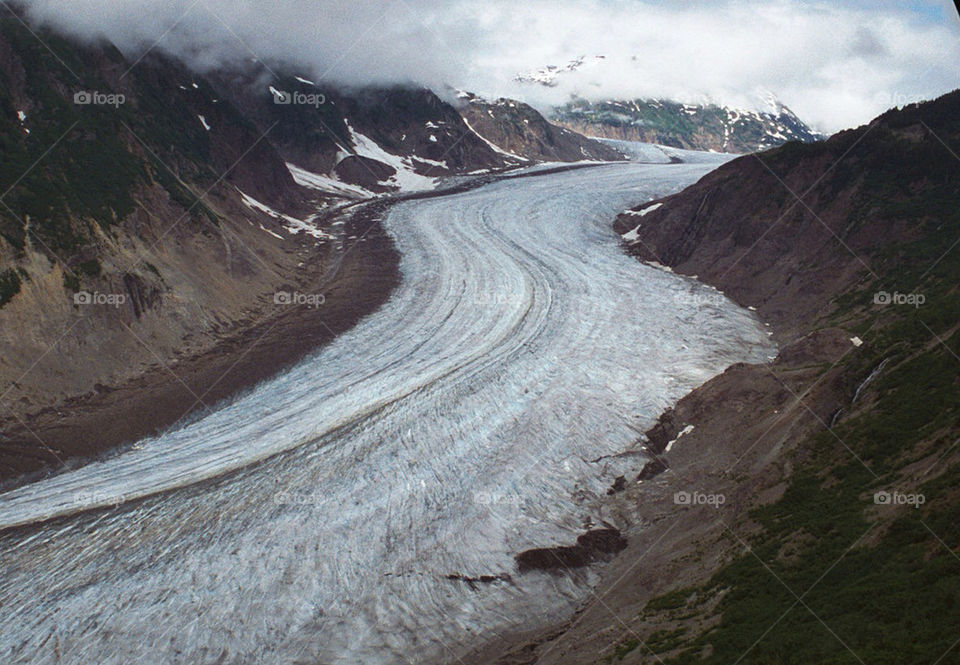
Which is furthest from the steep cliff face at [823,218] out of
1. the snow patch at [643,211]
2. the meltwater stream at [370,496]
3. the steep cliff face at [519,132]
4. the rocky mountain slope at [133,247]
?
the steep cliff face at [519,132]

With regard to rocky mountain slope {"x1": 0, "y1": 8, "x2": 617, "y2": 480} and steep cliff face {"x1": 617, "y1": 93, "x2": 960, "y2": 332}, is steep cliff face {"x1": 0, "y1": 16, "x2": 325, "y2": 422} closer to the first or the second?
rocky mountain slope {"x1": 0, "y1": 8, "x2": 617, "y2": 480}

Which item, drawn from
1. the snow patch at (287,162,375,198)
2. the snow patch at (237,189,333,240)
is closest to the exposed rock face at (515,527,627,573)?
the snow patch at (237,189,333,240)

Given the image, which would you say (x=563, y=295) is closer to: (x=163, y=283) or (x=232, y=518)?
(x=163, y=283)

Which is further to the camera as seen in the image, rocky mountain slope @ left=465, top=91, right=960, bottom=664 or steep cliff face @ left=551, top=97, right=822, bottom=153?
steep cliff face @ left=551, top=97, right=822, bottom=153

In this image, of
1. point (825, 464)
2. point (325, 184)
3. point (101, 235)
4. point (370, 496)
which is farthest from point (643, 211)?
point (825, 464)

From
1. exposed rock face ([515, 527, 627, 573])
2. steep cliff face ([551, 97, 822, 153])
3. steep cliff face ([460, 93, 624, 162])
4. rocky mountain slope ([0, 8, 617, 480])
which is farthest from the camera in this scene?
steep cliff face ([551, 97, 822, 153])

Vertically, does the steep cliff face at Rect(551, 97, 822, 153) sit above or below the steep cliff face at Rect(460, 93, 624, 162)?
above
